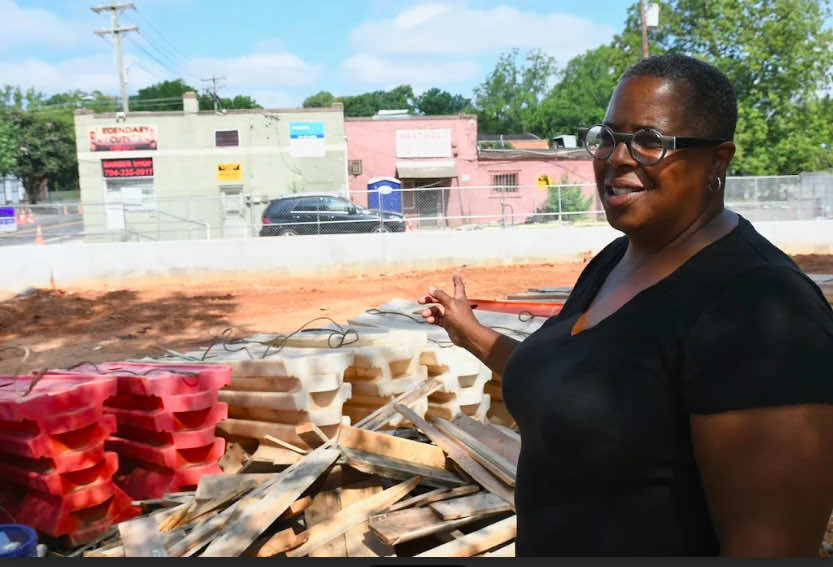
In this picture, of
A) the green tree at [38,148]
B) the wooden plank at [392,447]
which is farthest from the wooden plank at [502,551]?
the green tree at [38,148]

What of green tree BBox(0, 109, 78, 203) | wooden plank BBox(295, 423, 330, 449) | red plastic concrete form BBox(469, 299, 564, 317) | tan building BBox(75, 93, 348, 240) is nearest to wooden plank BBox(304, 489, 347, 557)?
wooden plank BBox(295, 423, 330, 449)

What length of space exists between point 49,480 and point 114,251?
1533 cm

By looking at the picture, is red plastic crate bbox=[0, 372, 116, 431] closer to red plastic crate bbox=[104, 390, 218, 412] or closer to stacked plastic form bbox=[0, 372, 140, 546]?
stacked plastic form bbox=[0, 372, 140, 546]

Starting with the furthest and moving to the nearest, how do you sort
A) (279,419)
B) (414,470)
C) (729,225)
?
(279,419)
(414,470)
(729,225)

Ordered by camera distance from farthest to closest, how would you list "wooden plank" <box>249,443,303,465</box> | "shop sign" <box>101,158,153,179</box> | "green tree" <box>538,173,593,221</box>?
"shop sign" <box>101,158,153,179</box> < "green tree" <box>538,173,593,221</box> < "wooden plank" <box>249,443,303,465</box>

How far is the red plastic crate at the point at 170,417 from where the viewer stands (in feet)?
16.6

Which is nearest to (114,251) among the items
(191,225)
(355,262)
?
(191,225)

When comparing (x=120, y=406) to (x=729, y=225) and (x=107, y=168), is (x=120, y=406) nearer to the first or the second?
(x=729, y=225)

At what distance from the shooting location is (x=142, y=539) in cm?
392

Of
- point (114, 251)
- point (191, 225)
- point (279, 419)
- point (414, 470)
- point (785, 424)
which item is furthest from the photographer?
point (191, 225)

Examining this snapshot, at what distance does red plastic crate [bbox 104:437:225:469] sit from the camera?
200 inches

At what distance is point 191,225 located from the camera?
22578 millimetres

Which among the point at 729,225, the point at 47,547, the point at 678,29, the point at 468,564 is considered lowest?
the point at 47,547

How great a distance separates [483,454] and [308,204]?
19118mm
